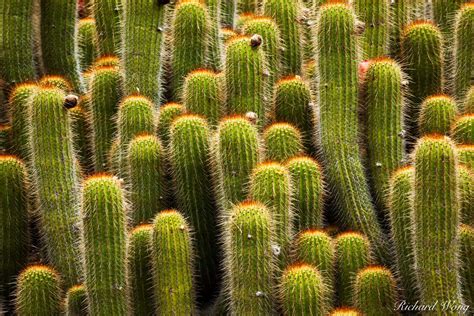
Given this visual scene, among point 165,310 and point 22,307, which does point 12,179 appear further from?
point 165,310

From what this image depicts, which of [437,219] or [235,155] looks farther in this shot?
[235,155]

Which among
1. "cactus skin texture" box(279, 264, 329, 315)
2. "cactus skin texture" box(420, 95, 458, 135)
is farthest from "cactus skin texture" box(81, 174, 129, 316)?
"cactus skin texture" box(420, 95, 458, 135)

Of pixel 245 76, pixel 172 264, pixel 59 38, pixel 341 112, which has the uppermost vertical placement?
pixel 59 38

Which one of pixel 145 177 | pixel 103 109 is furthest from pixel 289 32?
pixel 145 177

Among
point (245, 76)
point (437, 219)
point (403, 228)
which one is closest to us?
point (437, 219)

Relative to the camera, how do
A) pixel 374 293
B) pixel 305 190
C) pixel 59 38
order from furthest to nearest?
1. pixel 59 38
2. pixel 305 190
3. pixel 374 293

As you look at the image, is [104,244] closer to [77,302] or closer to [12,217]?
[77,302]

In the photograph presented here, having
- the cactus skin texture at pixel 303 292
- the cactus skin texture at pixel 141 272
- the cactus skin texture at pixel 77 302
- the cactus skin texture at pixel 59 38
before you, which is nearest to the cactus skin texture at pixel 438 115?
the cactus skin texture at pixel 303 292

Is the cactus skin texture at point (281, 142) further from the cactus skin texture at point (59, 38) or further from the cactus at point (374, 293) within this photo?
the cactus skin texture at point (59, 38)
